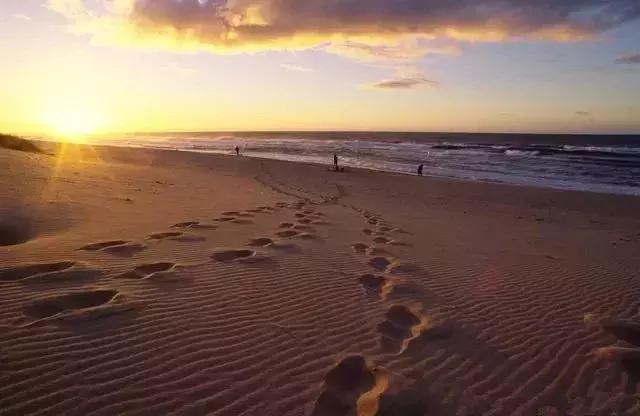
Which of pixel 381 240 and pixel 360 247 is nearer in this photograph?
pixel 360 247

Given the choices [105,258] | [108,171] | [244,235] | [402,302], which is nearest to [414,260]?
[402,302]

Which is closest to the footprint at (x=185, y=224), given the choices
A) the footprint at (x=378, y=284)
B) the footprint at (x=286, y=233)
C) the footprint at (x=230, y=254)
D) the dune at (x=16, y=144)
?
the footprint at (x=286, y=233)

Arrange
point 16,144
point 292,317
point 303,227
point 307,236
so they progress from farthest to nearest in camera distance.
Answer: point 16,144 → point 303,227 → point 307,236 → point 292,317

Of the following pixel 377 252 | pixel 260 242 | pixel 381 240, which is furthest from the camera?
pixel 381 240

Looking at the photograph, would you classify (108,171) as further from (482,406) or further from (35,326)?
(482,406)

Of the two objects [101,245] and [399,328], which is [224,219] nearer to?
[101,245]

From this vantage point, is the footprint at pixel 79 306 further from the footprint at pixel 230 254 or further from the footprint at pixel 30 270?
the footprint at pixel 230 254

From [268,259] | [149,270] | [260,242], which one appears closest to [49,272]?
[149,270]

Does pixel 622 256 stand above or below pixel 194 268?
below
